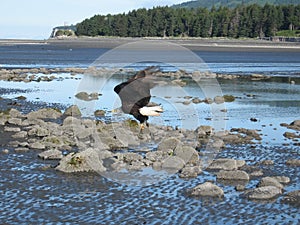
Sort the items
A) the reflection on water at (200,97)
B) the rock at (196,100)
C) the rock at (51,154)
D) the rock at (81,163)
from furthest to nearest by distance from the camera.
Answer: the rock at (196,100)
the reflection on water at (200,97)
the rock at (51,154)
the rock at (81,163)

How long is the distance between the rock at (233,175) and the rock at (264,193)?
1390 mm

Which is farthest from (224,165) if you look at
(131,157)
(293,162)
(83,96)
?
(83,96)

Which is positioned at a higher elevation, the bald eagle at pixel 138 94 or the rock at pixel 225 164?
the bald eagle at pixel 138 94

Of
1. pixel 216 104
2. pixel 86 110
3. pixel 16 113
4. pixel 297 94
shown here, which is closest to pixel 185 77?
pixel 297 94

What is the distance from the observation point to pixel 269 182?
15547 millimetres

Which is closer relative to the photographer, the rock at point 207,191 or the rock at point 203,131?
the rock at point 207,191

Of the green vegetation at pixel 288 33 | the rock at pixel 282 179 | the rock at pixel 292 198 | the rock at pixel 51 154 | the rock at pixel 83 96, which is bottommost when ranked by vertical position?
the rock at pixel 292 198

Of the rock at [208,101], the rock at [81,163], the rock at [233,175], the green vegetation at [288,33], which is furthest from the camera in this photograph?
the green vegetation at [288,33]

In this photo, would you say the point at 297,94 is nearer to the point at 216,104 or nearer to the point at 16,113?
the point at 216,104

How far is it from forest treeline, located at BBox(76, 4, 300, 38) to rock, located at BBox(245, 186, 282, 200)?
504 feet

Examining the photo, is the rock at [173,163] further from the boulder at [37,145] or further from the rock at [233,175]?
the boulder at [37,145]

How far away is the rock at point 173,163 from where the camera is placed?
56.8 ft

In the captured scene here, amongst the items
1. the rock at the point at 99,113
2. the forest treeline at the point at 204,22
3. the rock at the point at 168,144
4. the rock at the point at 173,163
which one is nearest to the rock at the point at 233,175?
the rock at the point at 173,163

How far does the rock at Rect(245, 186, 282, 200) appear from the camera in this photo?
14617mm
